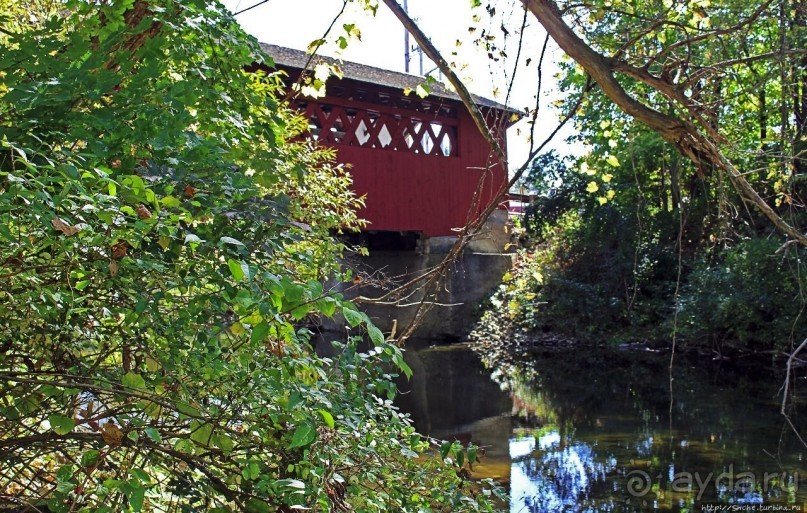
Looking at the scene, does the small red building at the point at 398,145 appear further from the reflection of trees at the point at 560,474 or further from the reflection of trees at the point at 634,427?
the reflection of trees at the point at 560,474

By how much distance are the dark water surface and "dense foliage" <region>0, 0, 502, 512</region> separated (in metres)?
1.10

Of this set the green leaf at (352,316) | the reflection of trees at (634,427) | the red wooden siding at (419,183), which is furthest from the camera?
the red wooden siding at (419,183)

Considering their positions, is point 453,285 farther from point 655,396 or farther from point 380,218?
point 655,396

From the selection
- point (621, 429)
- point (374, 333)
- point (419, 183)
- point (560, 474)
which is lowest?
point (560, 474)

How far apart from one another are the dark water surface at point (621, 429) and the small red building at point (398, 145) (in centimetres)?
331

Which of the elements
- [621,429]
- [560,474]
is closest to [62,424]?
[560,474]

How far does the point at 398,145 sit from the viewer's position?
15.5m

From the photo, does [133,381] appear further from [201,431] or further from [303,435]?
[303,435]

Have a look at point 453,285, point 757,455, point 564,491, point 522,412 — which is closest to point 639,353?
point 453,285

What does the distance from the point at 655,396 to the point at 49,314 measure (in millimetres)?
8994

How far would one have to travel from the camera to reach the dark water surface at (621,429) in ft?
19.4

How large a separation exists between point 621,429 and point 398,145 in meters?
8.62

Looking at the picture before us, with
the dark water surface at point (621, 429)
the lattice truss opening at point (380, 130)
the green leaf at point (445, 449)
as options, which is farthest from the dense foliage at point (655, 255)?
the green leaf at point (445, 449)

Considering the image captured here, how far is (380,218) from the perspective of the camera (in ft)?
50.3
